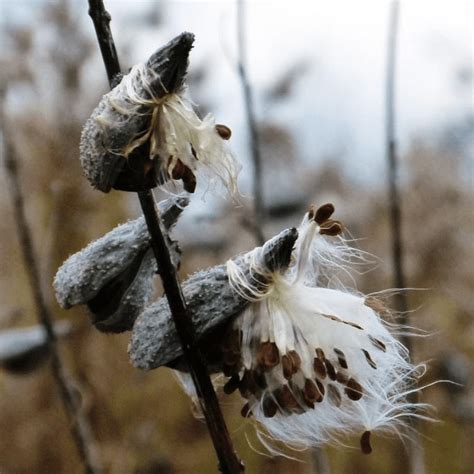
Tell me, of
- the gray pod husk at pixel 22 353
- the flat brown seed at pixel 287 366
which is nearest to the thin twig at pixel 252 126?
the gray pod husk at pixel 22 353

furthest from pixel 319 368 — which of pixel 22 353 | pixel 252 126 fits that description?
pixel 22 353

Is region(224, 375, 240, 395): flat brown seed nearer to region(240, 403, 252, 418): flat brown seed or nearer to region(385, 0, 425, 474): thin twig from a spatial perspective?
region(240, 403, 252, 418): flat brown seed

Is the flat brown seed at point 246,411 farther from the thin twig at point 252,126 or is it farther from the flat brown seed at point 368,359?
the thin twig at point 252,126

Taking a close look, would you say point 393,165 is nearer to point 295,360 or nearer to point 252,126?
point 252,126

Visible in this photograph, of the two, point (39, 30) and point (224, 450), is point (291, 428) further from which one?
point (39, 30)

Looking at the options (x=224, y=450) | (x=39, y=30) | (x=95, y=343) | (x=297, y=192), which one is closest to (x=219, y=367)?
(x=224, y=450)

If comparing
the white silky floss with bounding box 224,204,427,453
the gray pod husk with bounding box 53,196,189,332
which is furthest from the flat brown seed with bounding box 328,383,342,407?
the gray pod husk with bounding box 53,196,189,332

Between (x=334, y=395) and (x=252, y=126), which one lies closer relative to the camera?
(x=334, y=395)
